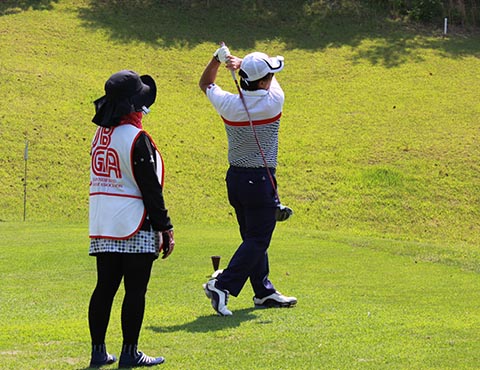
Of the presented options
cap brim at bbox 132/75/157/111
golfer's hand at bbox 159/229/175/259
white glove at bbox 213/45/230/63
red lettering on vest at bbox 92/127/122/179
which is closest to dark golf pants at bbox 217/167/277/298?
white glove at bbox 213/45/230/63

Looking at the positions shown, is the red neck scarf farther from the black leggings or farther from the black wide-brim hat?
the black leggings

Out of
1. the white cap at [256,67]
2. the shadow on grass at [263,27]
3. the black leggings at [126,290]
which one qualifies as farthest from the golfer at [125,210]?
the shadow on grass at [263,27]

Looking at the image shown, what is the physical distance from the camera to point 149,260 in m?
5.95

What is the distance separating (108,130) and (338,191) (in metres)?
18.2

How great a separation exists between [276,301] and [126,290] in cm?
264

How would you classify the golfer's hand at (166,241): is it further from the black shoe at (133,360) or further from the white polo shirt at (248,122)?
the white polo shirt at (248,122)

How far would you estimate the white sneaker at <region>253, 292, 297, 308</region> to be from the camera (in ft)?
27.3

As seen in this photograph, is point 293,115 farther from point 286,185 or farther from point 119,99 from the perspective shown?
point 119,99

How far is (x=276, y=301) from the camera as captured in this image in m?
8.32

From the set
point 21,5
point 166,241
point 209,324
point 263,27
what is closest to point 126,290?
point 166,241

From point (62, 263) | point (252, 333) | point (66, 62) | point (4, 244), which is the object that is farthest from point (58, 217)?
point (252, 333)

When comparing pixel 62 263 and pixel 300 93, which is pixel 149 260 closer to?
pixel 62 263

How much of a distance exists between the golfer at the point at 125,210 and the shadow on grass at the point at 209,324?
1.17m

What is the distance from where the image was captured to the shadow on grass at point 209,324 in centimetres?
720
